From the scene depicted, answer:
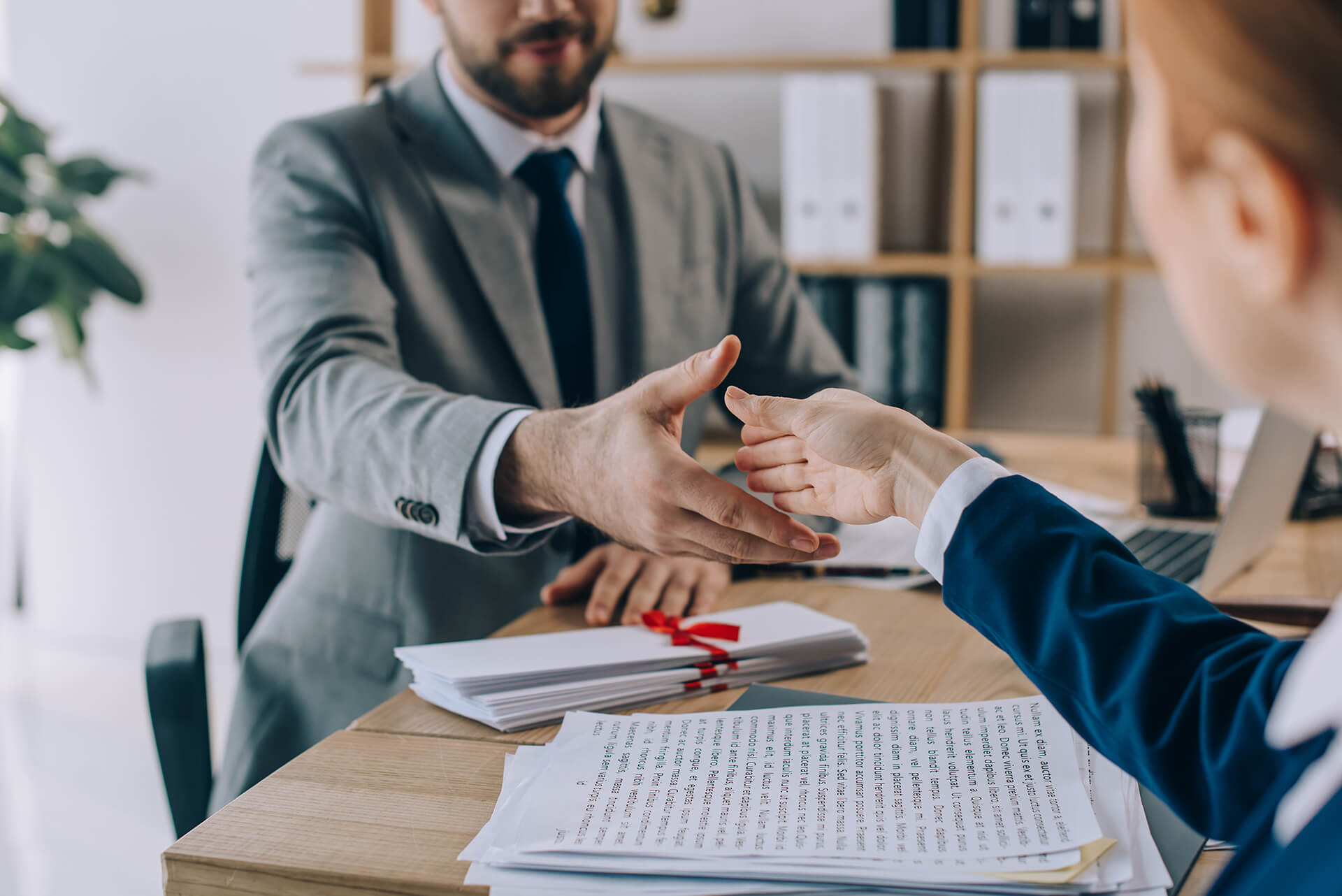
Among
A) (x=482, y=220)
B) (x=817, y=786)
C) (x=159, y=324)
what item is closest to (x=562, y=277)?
(x=482, y=220)

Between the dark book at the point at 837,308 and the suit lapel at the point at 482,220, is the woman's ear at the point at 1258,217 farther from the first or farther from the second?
the dark book at the point at 837,308

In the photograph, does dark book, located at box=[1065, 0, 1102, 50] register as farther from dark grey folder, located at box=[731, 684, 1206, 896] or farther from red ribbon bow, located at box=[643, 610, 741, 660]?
dark grey folder, located at box=[731, 684, 1206, 896]

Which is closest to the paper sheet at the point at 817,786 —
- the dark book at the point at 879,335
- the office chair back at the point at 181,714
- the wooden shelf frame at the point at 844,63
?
the office chair back at the point at 181,714

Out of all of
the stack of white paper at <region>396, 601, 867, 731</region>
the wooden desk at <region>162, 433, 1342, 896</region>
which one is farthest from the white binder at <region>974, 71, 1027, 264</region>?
the stack of white paper at <region>396, 601, 867, 731</region>

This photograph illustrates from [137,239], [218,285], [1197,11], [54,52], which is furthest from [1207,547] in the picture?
[54,52]

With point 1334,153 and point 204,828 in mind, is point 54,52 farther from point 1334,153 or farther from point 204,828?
point 1334,153

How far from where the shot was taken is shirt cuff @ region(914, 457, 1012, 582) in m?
0.68

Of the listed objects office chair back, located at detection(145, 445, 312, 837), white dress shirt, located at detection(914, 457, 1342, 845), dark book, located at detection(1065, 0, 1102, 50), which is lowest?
office chair back, located at detection(145, 445, 312, 837)

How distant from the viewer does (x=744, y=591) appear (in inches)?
48.3

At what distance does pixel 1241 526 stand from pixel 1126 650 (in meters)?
0.64

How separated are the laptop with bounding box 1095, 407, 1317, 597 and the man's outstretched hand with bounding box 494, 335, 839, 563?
1.27ft

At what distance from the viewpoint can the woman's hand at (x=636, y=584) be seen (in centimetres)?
110

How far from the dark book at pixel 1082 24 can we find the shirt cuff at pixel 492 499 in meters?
1.78

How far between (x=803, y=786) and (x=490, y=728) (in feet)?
0.87
